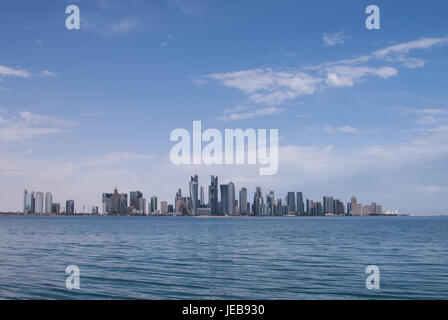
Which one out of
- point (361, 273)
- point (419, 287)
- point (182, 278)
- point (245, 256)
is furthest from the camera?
point (245, 256)

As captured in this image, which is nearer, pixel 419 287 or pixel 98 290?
pixel 98 290

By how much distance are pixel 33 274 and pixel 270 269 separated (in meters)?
22.5

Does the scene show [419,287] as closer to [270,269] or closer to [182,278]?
[270,269]

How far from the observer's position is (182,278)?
3288cm
